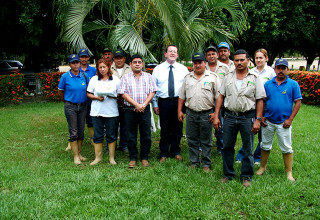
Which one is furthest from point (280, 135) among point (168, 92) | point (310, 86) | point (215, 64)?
point (310, 86)

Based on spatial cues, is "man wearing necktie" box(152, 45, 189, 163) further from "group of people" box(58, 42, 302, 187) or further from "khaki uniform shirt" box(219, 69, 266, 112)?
"khaki uniform shirt" box(219, 69, 266, 112)

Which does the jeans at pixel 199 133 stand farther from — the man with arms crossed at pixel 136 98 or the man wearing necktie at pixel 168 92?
the man with arms crossed at pixel 136 98

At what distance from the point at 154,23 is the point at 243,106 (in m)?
4.42

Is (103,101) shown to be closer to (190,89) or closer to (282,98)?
(190,89)

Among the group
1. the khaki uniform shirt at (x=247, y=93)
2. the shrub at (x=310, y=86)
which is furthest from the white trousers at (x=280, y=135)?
the shrub at (x=310, y=86)

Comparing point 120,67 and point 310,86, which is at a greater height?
point 120,67

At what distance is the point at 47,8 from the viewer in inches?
491

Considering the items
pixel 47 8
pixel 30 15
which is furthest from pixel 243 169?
pixel 47 8

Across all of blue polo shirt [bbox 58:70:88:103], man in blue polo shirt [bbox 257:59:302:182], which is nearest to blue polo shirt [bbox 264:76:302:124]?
man in blue polo shirt [bbox 257:59:302:182]

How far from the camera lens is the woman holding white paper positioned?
16.1ft

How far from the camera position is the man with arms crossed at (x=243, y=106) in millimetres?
3886

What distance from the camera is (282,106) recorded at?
4.10 metres

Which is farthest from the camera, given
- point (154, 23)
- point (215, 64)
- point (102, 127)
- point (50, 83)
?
point (50, 83)

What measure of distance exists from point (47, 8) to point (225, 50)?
32.9ft
